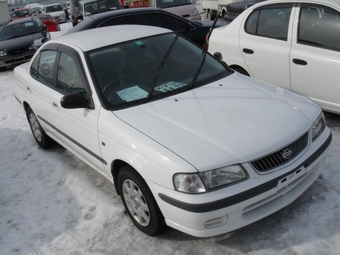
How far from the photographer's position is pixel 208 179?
2.80m

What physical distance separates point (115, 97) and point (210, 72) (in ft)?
3.70

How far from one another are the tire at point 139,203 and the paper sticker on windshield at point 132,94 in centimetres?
70

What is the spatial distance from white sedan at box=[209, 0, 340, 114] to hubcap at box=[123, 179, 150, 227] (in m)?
2.81

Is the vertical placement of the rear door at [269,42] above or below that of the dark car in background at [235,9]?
above

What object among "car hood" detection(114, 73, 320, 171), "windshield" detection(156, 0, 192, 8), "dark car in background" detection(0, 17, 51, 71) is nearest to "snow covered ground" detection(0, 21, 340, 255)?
"car hood" detection(114, 73, 320, 171)

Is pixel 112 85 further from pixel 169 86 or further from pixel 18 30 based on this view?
pixel 18 30

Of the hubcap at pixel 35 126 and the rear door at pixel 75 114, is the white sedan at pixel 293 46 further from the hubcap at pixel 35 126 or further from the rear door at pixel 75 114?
the hubcap at pixel 35 126

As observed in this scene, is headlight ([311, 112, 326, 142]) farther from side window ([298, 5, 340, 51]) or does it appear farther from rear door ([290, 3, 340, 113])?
side window ([298, 5, 340, 51])

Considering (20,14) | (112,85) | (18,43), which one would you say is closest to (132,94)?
(112,85)

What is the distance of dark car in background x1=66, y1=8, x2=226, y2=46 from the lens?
811cm

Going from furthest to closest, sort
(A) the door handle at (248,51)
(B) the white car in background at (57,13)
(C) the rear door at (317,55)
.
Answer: (B) the white car in background at (57,13) → (A) the door handle at (248,51) → (C) the rear door at (317,55)

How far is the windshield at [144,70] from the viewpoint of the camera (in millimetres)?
3723

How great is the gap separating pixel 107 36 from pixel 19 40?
374 inches

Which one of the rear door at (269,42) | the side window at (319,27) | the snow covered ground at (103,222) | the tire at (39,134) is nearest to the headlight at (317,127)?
the snow covered ground at (103,222)
